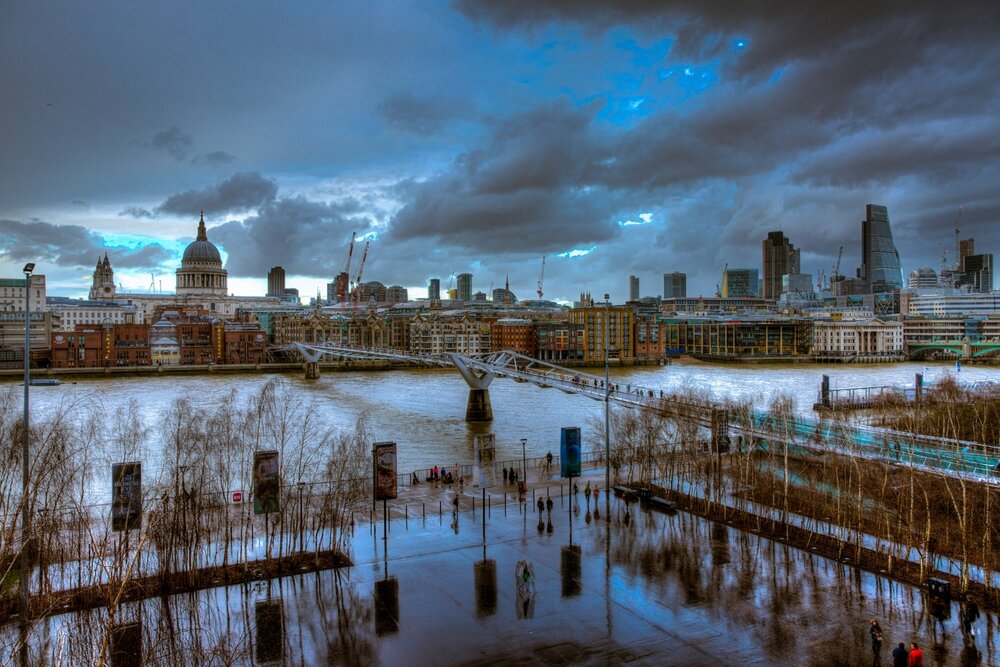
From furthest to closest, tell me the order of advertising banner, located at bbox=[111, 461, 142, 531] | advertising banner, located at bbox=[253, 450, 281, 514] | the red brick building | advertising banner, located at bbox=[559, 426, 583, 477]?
the red brick building → advertising banner, located at bbox=[559, 426, 583, 477] → advertising banner, located at bbox=[253, 450, 281, 514] → advertising banner, located at bbox=[111, 461, 142, 531]

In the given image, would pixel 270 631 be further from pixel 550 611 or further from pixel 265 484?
pixel 550 611

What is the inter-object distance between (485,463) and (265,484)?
9432 millimetres

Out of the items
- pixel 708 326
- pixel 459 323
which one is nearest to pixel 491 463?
pixel 459 323

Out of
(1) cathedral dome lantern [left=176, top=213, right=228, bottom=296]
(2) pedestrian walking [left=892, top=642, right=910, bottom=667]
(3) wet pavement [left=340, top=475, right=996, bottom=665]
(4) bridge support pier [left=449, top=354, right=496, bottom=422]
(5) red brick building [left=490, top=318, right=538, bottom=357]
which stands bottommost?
(3) wet pavement [left=340, top=475, right=996, bottom=665]

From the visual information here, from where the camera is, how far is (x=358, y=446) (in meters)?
18.7

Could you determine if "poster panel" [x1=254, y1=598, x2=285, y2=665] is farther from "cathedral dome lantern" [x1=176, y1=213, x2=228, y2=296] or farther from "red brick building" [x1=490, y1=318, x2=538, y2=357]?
"cathedral dome lantern" [x1=176, y1=213, x2=228, y2=296]

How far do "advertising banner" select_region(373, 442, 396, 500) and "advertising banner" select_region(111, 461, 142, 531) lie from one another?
4.83 meters

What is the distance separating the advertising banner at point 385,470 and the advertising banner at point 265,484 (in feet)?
7.22

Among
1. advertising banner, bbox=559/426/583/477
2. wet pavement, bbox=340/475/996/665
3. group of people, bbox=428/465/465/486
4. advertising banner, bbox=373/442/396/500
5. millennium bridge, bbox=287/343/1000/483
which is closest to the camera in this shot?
wet pavement, bbox=340/475/996/665

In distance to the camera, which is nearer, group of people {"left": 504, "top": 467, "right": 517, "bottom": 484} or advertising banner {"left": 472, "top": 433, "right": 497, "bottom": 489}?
advertising banner {"left": 472, "top": 433, "right": 497, "bottom": 489}

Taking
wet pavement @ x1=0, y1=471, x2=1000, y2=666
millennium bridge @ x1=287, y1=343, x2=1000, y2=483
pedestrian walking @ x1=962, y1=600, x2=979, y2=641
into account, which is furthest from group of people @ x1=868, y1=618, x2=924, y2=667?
millennium bridge @ x1=287, y1=343, x2=1000, y2=483

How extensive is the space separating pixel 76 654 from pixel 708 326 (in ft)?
398

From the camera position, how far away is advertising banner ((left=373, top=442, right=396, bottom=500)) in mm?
16094

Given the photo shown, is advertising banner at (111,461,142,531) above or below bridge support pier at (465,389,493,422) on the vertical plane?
above
